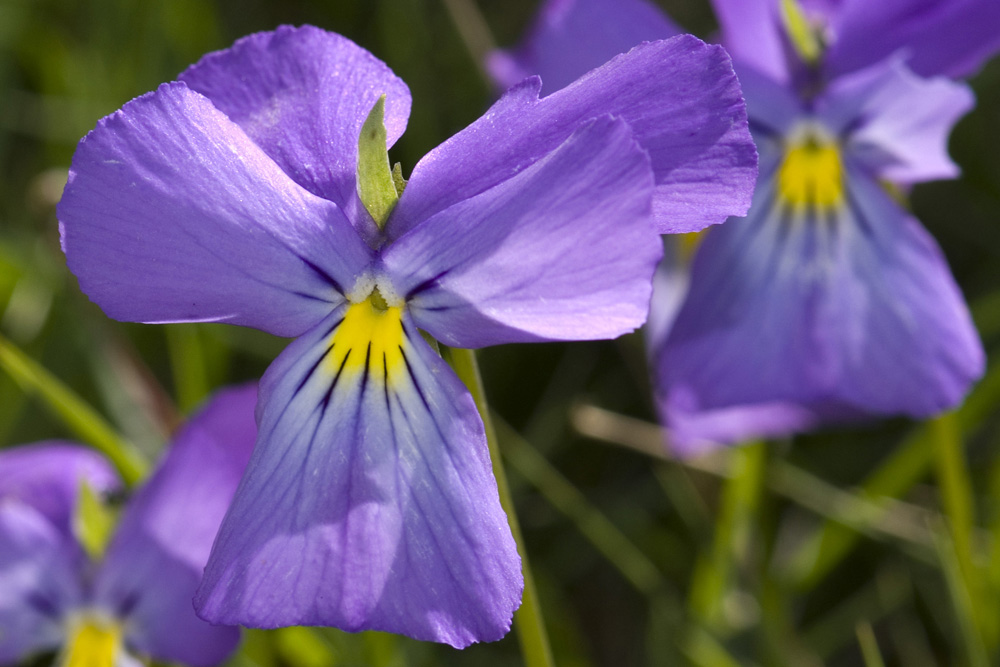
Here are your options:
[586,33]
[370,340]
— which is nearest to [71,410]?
[370,340]

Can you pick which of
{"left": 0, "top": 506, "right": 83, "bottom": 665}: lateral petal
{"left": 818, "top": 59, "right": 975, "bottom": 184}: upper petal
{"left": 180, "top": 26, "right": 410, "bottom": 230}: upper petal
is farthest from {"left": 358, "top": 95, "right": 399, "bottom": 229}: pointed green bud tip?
{"left": 0, "top": 506, "right": 83, "bottom": 665}: lateral petal

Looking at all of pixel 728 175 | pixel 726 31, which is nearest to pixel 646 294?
pixel 728 175

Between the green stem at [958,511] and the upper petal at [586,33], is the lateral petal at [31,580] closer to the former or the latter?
the upper petal at [586,33]

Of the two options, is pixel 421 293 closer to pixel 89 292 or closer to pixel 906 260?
pixel 89 292

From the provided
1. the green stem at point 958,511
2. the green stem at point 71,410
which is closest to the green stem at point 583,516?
the green stem at point 958,511

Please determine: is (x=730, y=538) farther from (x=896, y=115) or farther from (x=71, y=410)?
(x=71, y=410)

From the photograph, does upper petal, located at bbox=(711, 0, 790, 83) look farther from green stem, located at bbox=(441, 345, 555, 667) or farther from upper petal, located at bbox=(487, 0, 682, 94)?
green stem, located at bbox=(441, 345, 555, 667)
